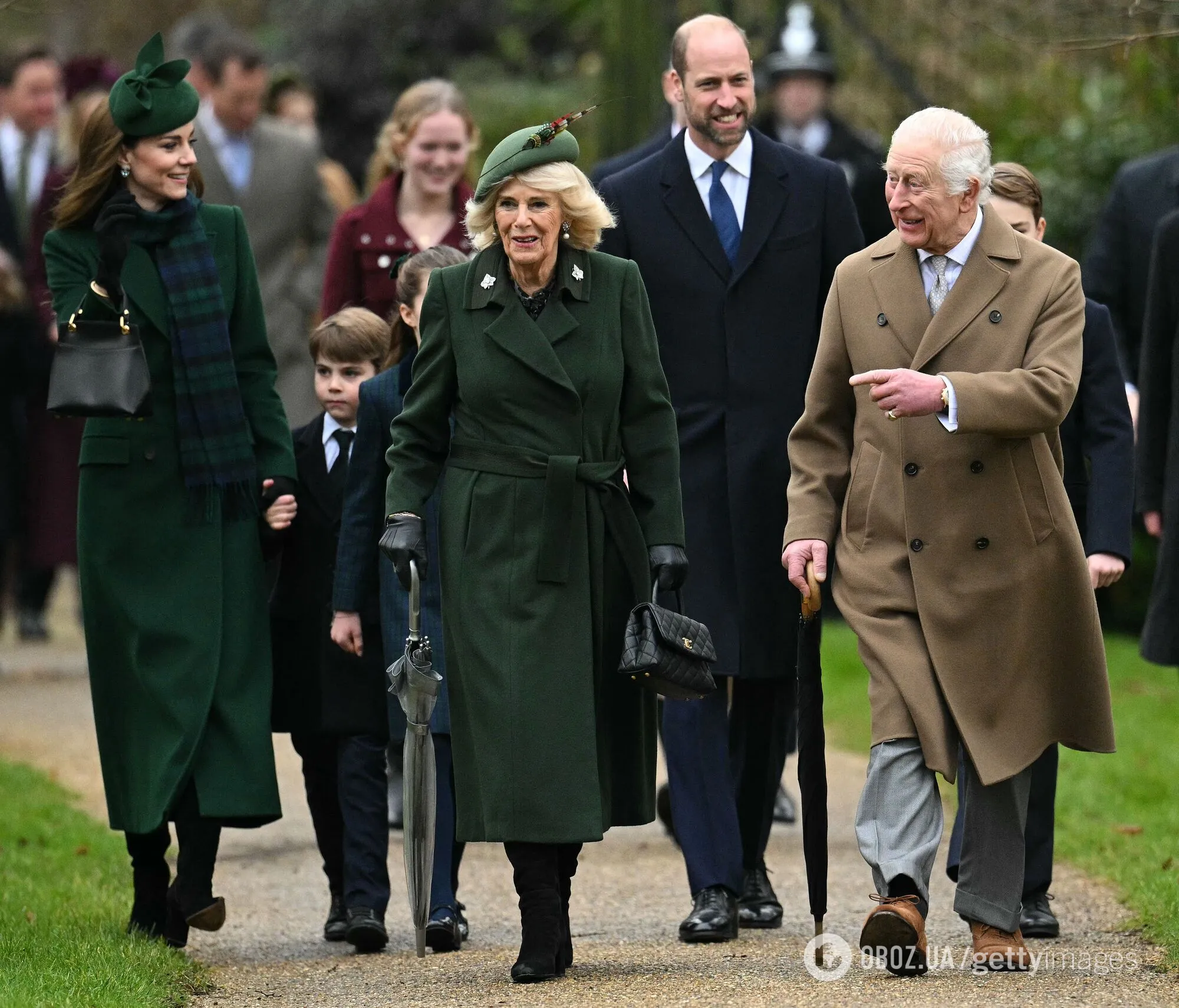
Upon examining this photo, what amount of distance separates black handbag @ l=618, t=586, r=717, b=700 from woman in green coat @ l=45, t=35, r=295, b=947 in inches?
49.1

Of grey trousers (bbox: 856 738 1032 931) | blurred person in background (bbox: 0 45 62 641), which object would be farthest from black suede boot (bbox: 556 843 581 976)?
blurred person in background (bbox: 0 45 62 641)

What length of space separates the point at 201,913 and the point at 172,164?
1984 mm

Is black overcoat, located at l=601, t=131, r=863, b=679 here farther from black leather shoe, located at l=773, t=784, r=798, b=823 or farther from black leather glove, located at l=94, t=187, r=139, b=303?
black leather shoe, located at l=773, t=784, r=798, b=823

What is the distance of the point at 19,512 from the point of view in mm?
12492

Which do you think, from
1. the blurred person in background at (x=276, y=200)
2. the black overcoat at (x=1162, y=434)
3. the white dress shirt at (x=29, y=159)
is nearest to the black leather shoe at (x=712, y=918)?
the black overcoat at (x=1162, y=434)

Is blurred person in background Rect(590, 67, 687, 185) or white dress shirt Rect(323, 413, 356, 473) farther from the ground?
blurred person in background Rect(590, 67, 687, 185)

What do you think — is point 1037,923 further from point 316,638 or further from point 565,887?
point 316,638

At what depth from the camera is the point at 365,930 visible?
261 inches

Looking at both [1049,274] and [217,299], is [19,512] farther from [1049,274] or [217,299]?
[1049,274]

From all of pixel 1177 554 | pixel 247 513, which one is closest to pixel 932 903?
pixel 1177 554

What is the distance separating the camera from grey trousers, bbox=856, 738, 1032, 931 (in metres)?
5.94

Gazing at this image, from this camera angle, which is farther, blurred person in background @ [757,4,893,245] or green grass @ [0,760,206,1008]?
blurred person in background @ [757,4,893,245]

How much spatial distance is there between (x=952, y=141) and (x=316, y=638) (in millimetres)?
2295

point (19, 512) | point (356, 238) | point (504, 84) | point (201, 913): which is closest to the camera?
point (201, 913)
